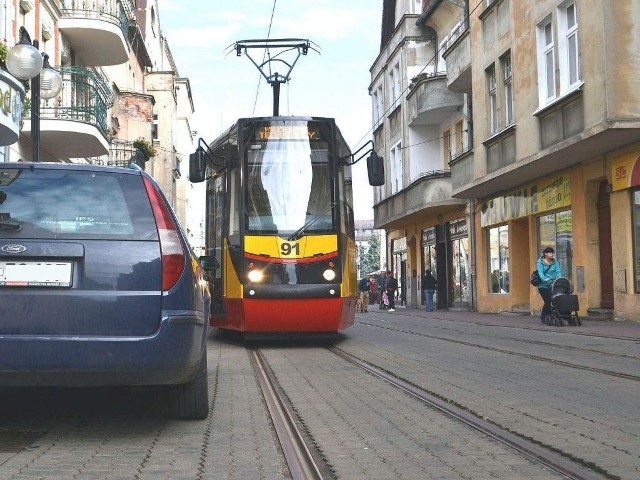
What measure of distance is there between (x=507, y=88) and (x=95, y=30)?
440 inches

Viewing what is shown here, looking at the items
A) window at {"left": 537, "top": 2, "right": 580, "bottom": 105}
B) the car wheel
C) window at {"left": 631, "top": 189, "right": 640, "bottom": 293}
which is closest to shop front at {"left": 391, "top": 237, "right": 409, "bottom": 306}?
window at {"left": 537, "top": 2, "right": 580, "bottom": 105}

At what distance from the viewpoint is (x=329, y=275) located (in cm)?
1234

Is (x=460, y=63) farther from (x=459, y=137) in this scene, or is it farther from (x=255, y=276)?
(x=255, y=276)

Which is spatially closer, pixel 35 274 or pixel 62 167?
pixel 35 274

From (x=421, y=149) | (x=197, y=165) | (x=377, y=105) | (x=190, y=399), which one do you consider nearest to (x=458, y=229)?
(x=421, y=149)

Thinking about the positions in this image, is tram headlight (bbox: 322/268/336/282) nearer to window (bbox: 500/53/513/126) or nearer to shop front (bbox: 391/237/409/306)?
window (bbox: 500/53/513/126)

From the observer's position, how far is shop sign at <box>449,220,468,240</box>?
3155 cm

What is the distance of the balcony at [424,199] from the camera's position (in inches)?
1208

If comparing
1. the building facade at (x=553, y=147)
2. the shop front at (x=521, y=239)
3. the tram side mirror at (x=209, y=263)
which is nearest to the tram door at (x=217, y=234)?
the tram side mirror at (x=209, y=263)

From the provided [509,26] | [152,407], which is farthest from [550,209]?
[152,407]

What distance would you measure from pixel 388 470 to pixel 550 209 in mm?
19458

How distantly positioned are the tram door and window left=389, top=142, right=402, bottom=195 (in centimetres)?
2369

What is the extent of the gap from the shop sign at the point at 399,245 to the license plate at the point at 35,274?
119ft

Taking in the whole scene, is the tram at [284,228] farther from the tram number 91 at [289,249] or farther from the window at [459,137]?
the window at [459,137]
